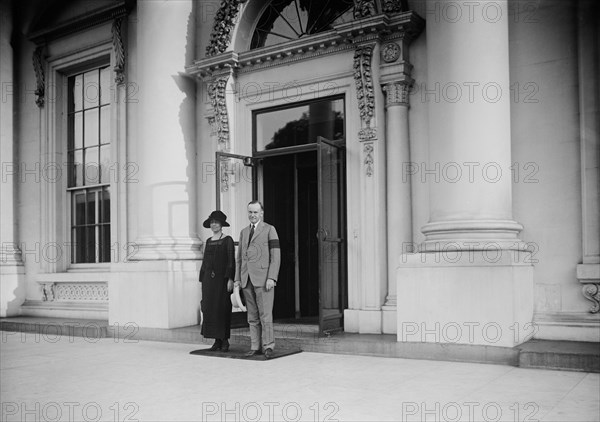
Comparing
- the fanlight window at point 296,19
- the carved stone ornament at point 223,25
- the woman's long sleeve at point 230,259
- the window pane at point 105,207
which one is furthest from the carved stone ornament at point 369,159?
the window pane at point 105,207

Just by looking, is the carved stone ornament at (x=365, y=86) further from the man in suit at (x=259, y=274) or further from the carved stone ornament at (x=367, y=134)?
the man in suit at (x=259, y=274)

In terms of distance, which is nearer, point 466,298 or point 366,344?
point 466,298

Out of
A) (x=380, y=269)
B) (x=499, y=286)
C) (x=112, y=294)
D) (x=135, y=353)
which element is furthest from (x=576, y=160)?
(x=112, y=294)

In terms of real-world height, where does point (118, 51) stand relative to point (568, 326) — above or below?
above

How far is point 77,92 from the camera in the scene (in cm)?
1413

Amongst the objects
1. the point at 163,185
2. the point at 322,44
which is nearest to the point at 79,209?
the point at 163,185

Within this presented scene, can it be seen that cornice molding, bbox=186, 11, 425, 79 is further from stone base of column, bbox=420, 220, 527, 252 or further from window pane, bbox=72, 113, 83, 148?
window pane, bbox=72, 113, 83, 148

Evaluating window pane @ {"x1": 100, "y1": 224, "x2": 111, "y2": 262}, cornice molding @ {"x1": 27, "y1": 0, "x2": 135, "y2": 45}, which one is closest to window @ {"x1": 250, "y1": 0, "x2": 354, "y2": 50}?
cornice molding @ {"x1": 27, "y1": 0, "x2": 135, "y2": 45}

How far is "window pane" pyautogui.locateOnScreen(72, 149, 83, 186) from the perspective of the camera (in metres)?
13.9

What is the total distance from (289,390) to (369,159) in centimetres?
417

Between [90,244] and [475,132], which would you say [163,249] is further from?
[475,132]

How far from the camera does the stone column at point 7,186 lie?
46.5 ft

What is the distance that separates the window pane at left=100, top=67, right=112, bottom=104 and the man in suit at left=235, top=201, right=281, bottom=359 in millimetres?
6343

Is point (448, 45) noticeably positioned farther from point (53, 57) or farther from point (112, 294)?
point (53, 57)
